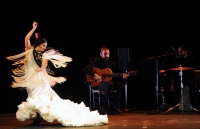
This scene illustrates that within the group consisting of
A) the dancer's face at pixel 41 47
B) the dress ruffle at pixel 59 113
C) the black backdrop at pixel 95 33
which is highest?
the black backdrop at pixel 95 33

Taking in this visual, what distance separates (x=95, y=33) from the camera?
10586 millimetres

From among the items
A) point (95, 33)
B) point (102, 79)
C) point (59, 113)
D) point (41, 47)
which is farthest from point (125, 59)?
point (59, 113)

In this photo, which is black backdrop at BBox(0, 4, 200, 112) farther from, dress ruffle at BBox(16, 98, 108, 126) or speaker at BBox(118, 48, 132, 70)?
dress ruffle at BBox(16, 98, 108, 126)

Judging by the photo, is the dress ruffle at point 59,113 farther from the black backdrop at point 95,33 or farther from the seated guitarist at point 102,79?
the black backdrop at point 95,33

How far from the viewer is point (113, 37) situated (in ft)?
34.9

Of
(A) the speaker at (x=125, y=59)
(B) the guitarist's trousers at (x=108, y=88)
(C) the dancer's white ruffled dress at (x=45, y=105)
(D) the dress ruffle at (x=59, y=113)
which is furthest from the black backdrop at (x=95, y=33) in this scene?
(D) the dress ruffle at (x=59, y=113)

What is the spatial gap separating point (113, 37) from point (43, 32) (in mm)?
1627

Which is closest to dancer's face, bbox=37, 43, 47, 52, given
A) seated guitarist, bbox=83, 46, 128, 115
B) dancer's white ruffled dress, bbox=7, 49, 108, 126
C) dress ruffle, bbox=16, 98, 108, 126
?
dancer's white ruffled dress, bbox=7, 49, 108, 126

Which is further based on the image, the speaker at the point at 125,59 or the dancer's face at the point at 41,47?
the speaker at the point at 125,59

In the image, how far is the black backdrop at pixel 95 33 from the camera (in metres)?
10.4

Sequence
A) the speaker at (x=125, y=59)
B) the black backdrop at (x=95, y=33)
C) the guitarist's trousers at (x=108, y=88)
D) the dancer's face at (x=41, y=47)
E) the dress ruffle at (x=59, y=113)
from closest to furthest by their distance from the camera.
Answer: the dress ruffle at (x=59, y=113) < the dancer's face at (x=41, y=47) < the guitarist's trousers at (x=108, y=88) < the speaker at (x=125, y=59) < the black backdrop at (x=95, y=33)

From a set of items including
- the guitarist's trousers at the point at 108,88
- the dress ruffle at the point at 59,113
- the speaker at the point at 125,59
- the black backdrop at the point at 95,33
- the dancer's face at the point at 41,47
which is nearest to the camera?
the dress ruffle at the point at 59,113

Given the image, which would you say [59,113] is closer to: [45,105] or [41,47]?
[45,105]

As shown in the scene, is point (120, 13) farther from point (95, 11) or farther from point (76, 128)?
point (76, 128)
